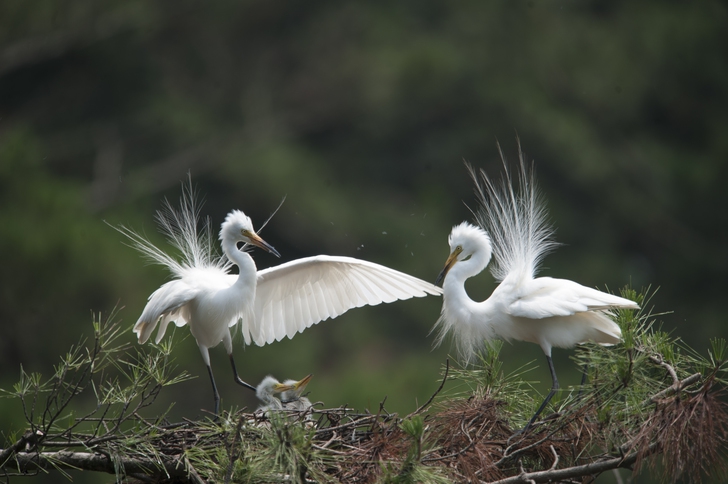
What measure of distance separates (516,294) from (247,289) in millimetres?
1084

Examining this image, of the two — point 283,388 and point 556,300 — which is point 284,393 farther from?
point 556,300

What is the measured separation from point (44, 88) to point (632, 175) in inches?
279

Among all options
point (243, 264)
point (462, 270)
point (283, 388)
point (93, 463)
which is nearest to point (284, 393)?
point (283, 388)

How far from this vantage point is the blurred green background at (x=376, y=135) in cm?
920

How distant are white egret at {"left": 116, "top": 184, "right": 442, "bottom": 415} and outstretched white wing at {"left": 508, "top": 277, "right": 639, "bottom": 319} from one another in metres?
0.42

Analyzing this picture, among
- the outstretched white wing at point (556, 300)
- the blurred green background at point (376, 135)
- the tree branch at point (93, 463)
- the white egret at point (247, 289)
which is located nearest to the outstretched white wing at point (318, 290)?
the white egret at point (247, 289)

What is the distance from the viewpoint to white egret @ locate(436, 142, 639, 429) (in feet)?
10.1

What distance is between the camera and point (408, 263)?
33.2 ft

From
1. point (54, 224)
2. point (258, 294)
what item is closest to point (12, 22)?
point (54, 224)

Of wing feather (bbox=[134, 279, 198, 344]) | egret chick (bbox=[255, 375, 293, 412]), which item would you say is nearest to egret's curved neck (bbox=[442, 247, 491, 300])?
egret chick (bbox=[255, 375, 293, 412])

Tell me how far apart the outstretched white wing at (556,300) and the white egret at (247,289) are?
0.42 metres

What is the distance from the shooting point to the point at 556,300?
3068 mm

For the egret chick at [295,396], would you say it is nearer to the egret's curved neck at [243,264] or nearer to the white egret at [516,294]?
the egret's curved neck at [243,264]

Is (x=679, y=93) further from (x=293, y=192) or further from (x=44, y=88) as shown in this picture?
(x=44, y=88)
